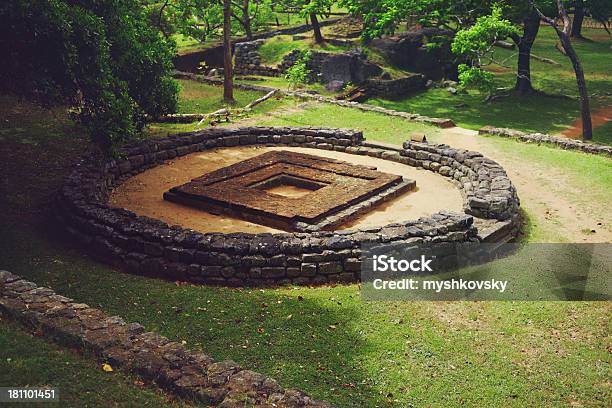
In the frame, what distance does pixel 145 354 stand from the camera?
8.57 m

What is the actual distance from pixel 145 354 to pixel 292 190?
28.5 feet

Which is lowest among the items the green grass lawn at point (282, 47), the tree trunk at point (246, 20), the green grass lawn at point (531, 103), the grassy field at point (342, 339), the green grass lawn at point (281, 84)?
the grassy field at point (342, 339)

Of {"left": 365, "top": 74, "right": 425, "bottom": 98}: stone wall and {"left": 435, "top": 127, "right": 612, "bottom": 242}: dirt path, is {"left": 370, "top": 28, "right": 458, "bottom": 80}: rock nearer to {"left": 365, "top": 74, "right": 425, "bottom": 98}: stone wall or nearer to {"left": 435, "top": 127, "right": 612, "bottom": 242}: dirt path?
{"left": 365, "top": 74, "right": 425, "bottom": 98}: stone wall

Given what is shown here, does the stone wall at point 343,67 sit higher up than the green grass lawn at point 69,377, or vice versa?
the stone wall at point 343,67

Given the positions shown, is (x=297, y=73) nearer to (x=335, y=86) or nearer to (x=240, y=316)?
(x=335, y=86)

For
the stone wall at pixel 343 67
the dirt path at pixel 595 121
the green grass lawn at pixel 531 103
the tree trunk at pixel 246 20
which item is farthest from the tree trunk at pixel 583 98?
the tree trunk at pixel 246 20

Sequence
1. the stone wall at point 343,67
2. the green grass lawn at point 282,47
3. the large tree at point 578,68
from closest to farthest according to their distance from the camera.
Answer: the large tree at point 578,68 → the stone wall at point 343,67 → the green grass lawn at point 282,47

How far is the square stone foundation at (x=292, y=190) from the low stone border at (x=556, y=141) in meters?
5.75

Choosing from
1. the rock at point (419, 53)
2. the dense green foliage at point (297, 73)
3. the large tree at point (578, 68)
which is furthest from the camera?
the rock at point (419, 53)

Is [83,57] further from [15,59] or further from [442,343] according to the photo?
[442,343]

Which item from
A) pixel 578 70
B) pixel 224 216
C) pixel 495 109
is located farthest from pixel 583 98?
pixel 224 216

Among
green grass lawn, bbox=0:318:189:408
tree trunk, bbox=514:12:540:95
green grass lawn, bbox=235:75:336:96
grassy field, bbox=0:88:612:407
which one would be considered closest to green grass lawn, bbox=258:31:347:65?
green grass lawn, bbox=235:75:336:96

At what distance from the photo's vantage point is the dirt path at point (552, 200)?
1473cm

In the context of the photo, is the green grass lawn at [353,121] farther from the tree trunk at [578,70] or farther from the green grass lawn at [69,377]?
the green grass lawn at [69,377]
